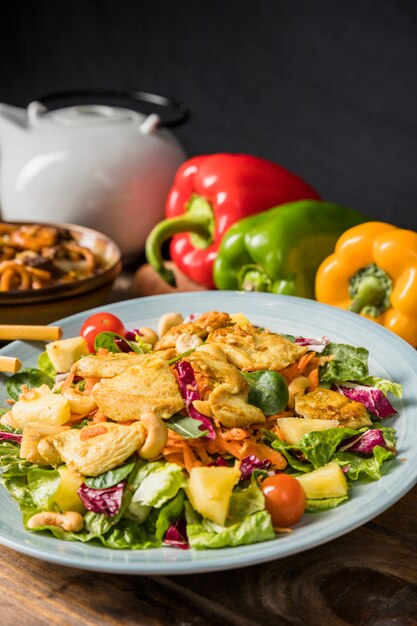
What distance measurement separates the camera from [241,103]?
7.95 metres

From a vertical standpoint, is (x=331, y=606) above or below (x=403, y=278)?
below

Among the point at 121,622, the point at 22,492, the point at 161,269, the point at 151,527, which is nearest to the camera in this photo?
the point at 121,622

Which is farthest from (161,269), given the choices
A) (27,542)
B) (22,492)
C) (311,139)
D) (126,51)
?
(126,51)

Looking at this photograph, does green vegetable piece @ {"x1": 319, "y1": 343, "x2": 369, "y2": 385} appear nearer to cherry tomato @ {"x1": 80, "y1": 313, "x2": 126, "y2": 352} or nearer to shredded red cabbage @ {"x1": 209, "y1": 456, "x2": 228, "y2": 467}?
shredded red cabbage @ {"x1": 209, "y1": 456, "x2": 228, "y2": 467}

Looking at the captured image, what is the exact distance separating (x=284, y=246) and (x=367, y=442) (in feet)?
5.88

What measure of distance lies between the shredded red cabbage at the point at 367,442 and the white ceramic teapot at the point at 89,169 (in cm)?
253

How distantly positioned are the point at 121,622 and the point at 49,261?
2292 mm

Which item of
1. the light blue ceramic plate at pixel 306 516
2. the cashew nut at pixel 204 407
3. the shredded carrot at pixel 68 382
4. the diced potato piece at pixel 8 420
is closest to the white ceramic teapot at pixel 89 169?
the light blue ceramic plate at pixel 306 516

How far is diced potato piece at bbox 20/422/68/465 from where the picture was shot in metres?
2.66

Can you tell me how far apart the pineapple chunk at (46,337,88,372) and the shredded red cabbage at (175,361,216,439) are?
1.91 feet

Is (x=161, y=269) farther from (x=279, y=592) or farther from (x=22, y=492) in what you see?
(x=279, y=592)

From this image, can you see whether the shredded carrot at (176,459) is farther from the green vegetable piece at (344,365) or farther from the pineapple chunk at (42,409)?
the green vegetable piece at (344,365)

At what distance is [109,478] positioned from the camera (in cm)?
248

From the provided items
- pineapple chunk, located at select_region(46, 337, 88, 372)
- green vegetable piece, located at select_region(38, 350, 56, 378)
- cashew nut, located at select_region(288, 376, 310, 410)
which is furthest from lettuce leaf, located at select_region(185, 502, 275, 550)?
green vegetable piece, located at select_region(38, 350, 56, 378)
